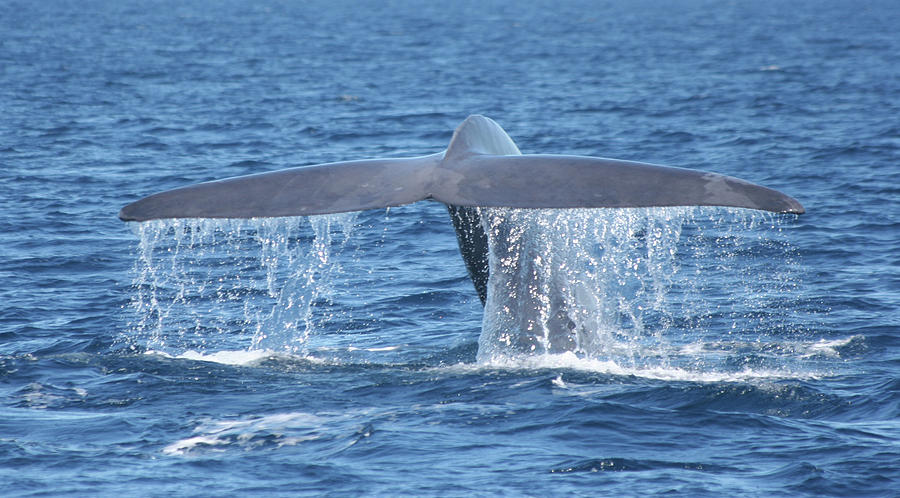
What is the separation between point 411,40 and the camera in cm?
6656

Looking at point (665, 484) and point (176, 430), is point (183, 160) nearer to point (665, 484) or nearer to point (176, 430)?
point (176, 430)

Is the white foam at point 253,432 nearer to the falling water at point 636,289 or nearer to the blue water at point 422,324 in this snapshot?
the blue water at point 422,324

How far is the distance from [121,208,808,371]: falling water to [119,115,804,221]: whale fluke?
194 mm

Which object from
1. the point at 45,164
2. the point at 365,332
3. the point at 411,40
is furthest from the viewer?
the point at 411,40

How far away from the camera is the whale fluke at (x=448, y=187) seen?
7.77 metres

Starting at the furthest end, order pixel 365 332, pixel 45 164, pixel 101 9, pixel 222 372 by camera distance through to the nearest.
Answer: pixel 101 9 → pixel 45 164 → pixel 365 332 → pixel 222 372

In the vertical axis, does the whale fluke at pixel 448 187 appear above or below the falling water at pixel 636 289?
above

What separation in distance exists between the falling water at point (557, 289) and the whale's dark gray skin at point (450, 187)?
22 cm

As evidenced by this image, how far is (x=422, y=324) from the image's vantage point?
1270 cm

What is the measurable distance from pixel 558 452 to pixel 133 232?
1032 centimetres

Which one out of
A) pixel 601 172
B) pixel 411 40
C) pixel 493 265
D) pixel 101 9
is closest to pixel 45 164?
pixel 493 265

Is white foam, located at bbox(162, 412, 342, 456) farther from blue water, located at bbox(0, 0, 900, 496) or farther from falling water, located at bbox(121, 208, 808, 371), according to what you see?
falling water, located at bbox(121, 208, 808, 371)

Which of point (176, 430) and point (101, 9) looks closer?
point (176, 430)

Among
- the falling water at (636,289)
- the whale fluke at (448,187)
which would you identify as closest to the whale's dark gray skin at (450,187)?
the whale fluke at (448,187)
